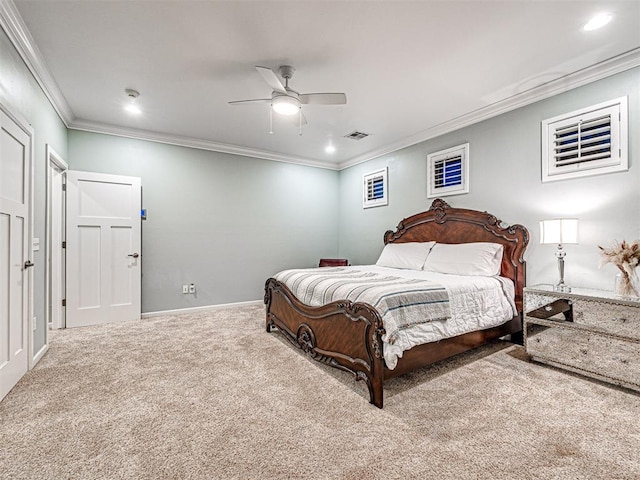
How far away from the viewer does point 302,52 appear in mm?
2697

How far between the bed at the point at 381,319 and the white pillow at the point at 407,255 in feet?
0.60

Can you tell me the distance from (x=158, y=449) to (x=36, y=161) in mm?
2953

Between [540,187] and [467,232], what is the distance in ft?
3.11

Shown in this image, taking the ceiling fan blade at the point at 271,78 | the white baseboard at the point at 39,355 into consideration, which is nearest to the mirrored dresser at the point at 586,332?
the ceiling fan blade at the point at 271,78

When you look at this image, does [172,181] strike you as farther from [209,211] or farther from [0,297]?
[0,297]

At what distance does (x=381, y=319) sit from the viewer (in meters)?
2.15

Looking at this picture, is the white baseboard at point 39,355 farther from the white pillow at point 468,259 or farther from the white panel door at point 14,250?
the white pillow at point 468,259

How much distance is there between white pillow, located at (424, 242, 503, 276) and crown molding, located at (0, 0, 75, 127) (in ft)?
14.6

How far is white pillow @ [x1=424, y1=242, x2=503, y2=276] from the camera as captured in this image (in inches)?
137

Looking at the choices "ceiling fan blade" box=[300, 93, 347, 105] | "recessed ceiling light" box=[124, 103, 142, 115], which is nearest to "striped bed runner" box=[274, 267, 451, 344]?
"ceiling fan blade" box=[300, 93, 347, 105]

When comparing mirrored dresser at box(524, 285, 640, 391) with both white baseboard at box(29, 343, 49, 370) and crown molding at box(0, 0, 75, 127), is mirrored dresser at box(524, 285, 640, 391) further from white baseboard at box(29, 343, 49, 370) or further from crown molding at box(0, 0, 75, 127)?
crown molding at box(0, 0, 75, 127)

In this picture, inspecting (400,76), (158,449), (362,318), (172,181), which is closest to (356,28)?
(400,76)

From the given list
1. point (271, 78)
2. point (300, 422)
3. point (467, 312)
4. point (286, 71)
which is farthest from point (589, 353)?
point (286, 71)

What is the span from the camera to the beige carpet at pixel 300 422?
60.9 inches
